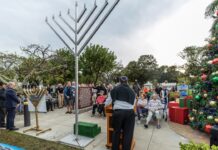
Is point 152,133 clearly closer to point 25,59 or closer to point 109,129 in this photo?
point 109,129

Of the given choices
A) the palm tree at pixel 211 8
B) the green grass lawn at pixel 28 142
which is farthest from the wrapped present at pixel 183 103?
the green grass lawn at pixel 28 142

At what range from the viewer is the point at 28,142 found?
488 cm

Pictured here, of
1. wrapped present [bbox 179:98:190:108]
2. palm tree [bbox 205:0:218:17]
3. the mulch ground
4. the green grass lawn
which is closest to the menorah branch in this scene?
the green grass lawn

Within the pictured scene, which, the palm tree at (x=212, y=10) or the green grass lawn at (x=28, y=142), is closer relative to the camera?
the green grass lawn at (x=28, y=142)

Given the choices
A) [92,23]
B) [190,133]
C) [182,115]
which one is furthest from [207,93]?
[92,23]

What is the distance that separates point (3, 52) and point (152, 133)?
41.4ft

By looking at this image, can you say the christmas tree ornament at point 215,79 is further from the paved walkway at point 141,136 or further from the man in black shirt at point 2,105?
the man in black shirt at point 2,105

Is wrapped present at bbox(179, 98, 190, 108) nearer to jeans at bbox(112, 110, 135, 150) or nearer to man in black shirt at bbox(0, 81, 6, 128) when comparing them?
jeans at bbox(112, 110, 135, 150)

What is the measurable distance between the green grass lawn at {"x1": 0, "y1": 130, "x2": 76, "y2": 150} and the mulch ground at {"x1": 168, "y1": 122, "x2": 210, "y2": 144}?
366cm

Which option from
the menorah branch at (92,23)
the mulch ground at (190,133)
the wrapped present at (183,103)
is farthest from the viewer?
the wrapped present at (183,103)

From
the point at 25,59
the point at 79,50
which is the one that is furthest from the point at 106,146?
the point at 25,59

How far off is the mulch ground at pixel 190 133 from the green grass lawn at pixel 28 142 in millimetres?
3660

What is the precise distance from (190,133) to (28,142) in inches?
201

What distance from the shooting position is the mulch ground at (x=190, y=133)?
5219 mm
